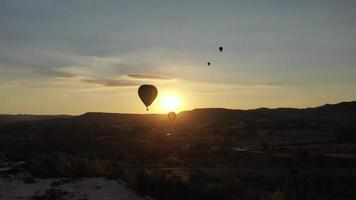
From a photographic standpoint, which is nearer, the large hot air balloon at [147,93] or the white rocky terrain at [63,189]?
the white rocky terrain at [63,189]

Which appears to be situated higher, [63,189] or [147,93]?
[147,93]

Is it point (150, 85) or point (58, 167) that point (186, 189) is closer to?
point (58, 167)

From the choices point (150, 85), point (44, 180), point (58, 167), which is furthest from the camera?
point (150, 85)

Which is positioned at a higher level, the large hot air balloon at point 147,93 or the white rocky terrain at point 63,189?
the large hot air balloon at point 147,93

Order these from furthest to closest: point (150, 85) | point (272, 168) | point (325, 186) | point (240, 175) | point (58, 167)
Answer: point (150, 85) → point (272, 168) → point (240, 175) → point (325, 186) → point (58, 167)

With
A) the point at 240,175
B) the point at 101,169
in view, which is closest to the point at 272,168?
the point at 240,175

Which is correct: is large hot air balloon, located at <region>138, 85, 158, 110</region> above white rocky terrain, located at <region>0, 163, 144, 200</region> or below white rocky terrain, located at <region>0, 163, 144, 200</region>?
above

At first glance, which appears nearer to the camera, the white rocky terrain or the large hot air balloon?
the white rocky terrain

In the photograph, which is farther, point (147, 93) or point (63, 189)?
point (147, 93)
